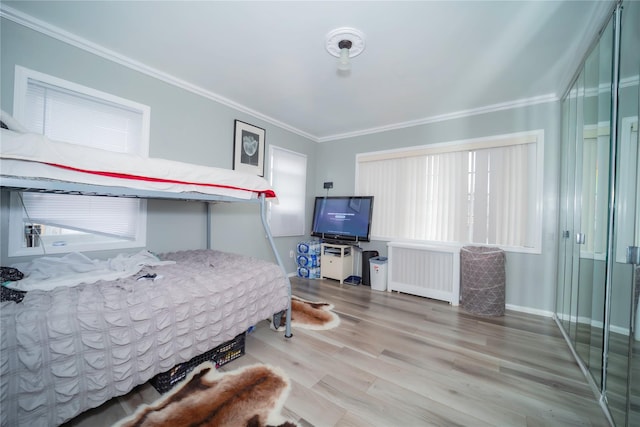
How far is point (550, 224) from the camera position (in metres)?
2.60

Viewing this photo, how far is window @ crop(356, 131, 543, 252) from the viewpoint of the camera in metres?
2.69

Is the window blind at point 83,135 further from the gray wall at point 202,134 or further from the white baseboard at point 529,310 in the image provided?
the white baseboard at point 529,310

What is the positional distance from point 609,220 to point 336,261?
2802 mm

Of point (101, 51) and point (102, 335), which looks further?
point (101, 51)

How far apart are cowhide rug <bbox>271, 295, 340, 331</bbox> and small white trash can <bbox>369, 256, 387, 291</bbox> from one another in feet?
3.04

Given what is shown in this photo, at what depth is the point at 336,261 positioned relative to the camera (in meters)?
3.69

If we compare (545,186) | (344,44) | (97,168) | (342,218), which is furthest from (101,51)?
(545,186)

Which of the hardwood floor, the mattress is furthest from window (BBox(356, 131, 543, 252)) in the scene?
the mattress

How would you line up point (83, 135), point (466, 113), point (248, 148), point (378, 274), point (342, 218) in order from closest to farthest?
point (83, 135), point (466, 113), point (248, 148), point (378, 274), point (342, 218)

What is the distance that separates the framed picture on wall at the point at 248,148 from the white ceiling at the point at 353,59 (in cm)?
40

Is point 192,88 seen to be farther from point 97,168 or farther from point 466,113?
point 466,113

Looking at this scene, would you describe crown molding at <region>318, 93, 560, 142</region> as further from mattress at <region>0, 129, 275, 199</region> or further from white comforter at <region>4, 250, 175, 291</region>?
white comforter at <region>4, 250, 175, 291</region>

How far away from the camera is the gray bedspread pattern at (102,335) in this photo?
2.95 ft

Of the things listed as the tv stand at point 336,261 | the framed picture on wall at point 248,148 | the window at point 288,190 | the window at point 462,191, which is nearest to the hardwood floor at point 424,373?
the window at point 462,191
